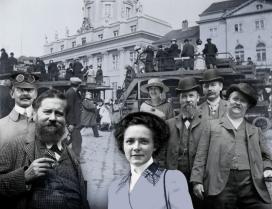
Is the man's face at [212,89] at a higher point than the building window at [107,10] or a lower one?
lower

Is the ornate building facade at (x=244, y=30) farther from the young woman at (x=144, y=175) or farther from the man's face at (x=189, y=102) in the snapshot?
the young woman at (x=144, y=175)

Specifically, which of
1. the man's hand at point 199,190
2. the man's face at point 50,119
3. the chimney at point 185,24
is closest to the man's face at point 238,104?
the man's hand at point 199,190

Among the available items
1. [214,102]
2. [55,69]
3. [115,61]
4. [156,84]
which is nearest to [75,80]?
[55,69]

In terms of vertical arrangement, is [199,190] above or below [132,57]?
below

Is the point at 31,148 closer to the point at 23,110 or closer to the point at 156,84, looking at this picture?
the point at 23,110

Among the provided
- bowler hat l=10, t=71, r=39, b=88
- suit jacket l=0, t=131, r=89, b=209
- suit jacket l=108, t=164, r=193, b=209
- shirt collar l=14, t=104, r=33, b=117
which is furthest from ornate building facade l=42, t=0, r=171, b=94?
suit jacket l=108, t=164, r=193, b=209

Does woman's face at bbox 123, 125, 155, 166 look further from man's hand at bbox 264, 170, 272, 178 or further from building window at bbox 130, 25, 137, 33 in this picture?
building window at bbox 130, 25, 137, 33
